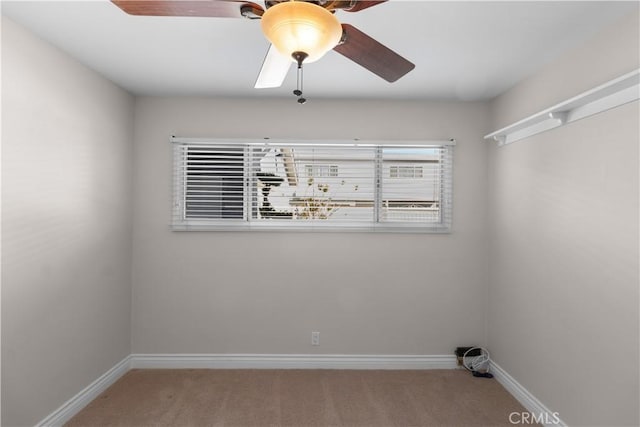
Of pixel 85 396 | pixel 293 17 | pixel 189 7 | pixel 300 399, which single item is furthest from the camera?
pixel 300 399

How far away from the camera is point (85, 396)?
2678 millimetres

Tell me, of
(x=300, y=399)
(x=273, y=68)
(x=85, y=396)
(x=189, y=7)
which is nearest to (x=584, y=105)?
(x=273, y=68)

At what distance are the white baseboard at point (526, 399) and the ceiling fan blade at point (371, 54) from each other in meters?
2.36

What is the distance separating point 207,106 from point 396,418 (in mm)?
2909

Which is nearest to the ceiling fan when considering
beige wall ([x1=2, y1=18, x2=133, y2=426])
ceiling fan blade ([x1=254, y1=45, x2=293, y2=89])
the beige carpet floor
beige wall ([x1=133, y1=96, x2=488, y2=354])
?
ceiling fan blade ([x1=254, y1=45, x2=293, y2=89])

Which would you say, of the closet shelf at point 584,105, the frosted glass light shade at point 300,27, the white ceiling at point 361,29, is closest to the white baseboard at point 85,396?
the white ceiling at point 361,29

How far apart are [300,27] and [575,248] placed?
2086 millimetres

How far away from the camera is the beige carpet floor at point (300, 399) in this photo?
99.3 inches

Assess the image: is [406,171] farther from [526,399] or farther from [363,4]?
[363,4]

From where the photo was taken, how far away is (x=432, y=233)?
337 centimetres

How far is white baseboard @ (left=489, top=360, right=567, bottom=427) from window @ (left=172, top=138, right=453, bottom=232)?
4.12 feet

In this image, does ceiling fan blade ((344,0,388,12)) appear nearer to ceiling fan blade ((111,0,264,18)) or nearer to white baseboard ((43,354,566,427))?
ceiling fan blade ((111,0,264,18))

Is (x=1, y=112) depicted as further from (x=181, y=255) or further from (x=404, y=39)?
(x=404, y=39)

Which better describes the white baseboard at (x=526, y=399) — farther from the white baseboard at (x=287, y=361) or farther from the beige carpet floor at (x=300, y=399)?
the white baseboard at (x=287, y=361)
